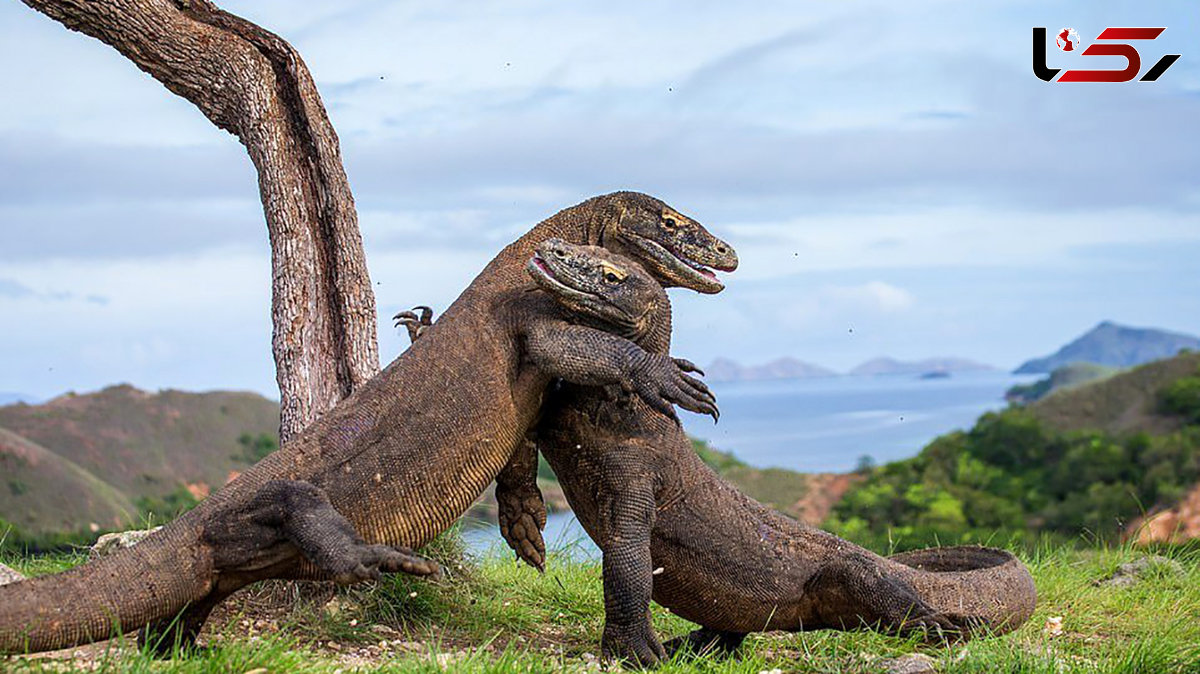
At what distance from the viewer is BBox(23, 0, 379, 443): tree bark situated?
8.38 metres

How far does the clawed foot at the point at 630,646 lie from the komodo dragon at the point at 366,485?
100 centimetres

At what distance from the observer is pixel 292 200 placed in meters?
8.47

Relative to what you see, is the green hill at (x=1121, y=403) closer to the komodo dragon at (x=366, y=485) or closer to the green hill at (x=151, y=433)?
the green hill at (x=151, y=433)

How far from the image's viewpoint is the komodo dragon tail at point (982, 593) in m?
7.00

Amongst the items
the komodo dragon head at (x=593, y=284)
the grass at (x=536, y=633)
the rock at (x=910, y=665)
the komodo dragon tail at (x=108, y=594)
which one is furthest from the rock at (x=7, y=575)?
the rock at (x=910, y=665)

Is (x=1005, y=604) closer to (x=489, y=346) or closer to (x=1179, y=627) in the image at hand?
(x=1179, y=627)

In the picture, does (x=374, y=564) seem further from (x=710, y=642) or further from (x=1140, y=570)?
(x=1140, y=570)

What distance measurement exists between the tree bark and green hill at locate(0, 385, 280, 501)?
368 inches

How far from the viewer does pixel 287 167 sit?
27.9ft

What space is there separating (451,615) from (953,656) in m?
3.00

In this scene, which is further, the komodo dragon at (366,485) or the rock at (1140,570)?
the rock at (1140,570)

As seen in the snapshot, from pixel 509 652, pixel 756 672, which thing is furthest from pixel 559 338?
pixel 756 672

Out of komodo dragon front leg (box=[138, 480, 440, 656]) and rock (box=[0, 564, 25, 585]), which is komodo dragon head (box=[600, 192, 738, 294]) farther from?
rock (box=[0, 564, 25, 585])

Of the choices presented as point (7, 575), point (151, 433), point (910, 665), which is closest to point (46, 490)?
point (151, 433)
